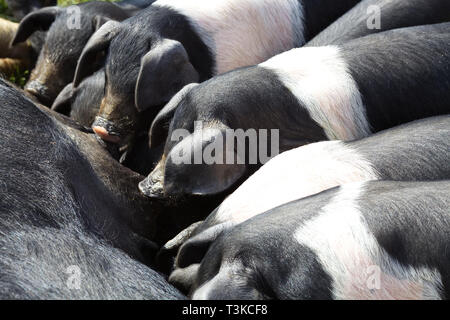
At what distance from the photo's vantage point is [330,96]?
12.3 feet

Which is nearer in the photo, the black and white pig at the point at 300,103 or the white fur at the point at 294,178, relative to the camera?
the white fur at the point at 294,178

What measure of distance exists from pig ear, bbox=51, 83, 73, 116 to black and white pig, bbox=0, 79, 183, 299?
1.06 metres

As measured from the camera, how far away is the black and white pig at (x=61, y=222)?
264 centimetres

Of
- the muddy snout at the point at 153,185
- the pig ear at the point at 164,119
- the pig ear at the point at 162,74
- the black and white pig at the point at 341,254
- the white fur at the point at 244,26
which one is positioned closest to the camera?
the black and white pig at the point at 341,254

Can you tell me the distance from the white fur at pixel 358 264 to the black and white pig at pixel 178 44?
1.64 metres

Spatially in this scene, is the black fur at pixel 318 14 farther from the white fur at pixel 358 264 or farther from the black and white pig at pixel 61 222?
the white fur at pixel 358 264

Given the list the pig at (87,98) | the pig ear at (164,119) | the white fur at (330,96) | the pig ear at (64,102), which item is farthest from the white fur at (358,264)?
the pig ear at (64,102)

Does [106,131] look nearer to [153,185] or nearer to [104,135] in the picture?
[104,135]

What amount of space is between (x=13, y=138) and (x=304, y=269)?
1137 millimetres

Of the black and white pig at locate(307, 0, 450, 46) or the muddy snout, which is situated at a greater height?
the black and white pig at locate(307, 0, 450, 46)

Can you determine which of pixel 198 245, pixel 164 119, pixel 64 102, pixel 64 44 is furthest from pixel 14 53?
pixel 198 245

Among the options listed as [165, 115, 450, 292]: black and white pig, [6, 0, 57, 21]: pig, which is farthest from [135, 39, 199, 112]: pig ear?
[6, 0, 57, 21]: pig

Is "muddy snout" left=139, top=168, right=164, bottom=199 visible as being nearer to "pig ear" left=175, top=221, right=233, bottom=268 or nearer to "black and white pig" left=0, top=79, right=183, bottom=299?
"black and white pig" left=0, top=79, right=183, bottom=299

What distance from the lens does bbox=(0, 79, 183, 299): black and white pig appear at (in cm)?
264
